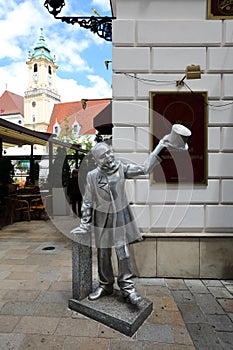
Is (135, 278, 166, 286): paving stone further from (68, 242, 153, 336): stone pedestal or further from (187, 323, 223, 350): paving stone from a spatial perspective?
(187, 323, 223, 350): paving stone

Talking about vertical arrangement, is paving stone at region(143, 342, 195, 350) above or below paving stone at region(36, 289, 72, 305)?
below

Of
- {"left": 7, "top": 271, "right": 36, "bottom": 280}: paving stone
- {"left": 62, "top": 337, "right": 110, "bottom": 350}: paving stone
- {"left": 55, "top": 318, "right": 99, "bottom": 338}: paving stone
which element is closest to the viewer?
{"left": 62, "top": 337, "right": 110, "bottom": 350}: paving stone

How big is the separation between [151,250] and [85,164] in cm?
168

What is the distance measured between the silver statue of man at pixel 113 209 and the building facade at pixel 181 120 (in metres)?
1.25

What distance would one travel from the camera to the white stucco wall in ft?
13.9

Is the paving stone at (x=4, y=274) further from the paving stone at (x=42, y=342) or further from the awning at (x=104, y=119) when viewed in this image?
the awning at (x=104, y=119)

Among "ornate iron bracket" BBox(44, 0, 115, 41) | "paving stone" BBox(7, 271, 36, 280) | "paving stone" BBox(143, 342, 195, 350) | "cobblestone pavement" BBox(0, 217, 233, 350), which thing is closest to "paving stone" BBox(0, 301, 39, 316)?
"cobblestone pavement" BBox(0, 217, 233, 350)

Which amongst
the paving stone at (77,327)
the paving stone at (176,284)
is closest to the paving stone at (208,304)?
the paving stone at (176,284)

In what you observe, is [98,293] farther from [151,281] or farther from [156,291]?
[151,281]

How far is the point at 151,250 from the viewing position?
4363 millimetres

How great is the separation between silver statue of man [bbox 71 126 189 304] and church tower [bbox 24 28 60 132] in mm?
58658

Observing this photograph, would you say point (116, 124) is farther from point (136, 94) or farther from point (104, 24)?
point (104, 24)

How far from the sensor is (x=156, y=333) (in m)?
2.82

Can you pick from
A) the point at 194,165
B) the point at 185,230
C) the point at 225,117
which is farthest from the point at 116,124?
the point at 185,230
